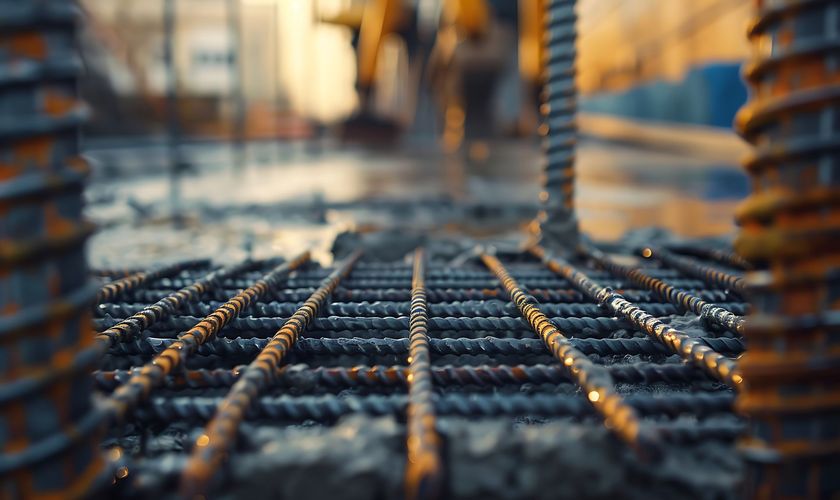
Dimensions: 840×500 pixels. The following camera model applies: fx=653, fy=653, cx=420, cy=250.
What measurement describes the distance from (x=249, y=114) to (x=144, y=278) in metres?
28.7

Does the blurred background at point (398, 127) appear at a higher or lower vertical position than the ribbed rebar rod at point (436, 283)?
higher

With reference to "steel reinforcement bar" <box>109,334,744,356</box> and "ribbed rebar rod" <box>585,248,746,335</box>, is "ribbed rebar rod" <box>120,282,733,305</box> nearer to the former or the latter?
"ribbed rebar rod" <box>585,248,746,335</box>

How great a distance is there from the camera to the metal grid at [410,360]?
3.17ft

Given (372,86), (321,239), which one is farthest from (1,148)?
(372,86)

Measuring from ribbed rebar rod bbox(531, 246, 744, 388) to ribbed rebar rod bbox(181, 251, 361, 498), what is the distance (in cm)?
75

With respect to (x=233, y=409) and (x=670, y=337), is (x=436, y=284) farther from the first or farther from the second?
(x=233, y=409)

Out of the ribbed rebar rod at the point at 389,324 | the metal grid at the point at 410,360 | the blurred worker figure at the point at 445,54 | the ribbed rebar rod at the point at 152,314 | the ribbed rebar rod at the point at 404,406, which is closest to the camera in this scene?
the metal grid at the point at 410,360

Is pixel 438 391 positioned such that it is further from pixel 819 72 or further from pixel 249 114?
pixel 249 114

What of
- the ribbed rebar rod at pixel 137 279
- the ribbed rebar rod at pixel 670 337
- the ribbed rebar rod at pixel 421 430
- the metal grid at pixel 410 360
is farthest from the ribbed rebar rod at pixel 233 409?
the ribbed rebar rod at pixel 670 337

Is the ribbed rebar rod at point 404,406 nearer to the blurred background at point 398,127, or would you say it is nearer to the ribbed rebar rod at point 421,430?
the ribbed rebar rod at point 421,430

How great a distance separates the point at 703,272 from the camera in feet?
6.57

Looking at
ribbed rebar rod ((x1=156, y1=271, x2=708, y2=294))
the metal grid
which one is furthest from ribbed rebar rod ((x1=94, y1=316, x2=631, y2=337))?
ribbed rebar rod ((x1=156, y1=271, x2=708, y2=294))

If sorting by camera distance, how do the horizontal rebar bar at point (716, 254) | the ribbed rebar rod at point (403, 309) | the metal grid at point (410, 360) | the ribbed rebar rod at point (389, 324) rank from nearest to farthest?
the metal grid at point (410, 360)
the ribbed rebar rod at point (389, 324)
the ribbed rebar rod at point (403, 309)
the horizontal rebar bar at point (716, 254)

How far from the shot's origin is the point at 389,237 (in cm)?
292
